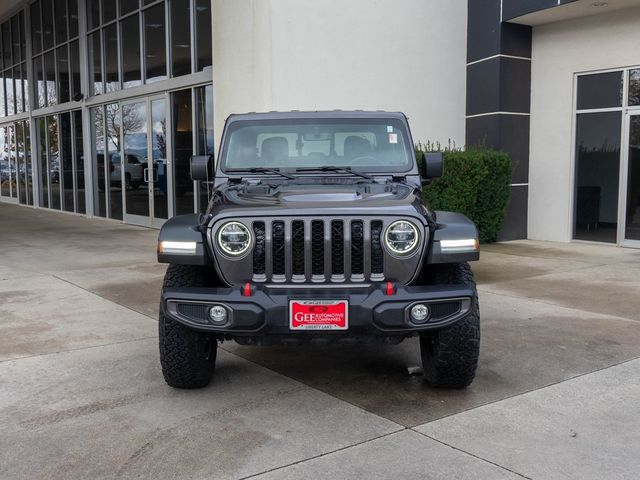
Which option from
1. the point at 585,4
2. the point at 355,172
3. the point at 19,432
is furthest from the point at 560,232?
the point at 19,432

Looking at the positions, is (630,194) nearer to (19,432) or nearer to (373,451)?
(373,451)

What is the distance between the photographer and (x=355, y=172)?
190 inches

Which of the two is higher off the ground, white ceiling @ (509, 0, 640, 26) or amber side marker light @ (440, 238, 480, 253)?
white ceiling @ (509, 0, 640, 26)

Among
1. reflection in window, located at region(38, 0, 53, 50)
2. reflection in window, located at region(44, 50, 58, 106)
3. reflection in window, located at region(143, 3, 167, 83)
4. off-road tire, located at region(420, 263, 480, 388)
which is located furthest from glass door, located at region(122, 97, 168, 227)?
off-road tire, located at region(420, 263, 480, 388)

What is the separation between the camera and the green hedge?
34.8ft

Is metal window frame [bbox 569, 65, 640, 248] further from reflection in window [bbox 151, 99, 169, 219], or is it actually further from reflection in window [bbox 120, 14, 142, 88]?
reflection in window [bbox 120, 14, 142, 88]

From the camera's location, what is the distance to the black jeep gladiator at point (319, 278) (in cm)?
369

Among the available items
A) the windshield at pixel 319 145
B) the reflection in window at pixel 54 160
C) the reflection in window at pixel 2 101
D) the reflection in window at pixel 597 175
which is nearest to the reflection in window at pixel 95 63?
the reflection in window at pixel 54 160

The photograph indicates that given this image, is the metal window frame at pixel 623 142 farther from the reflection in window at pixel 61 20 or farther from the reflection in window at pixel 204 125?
the reflection in window at pixel 61 20

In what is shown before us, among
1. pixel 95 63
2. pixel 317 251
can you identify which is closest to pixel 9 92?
pixel 95 63

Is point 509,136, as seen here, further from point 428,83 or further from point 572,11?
point 572,11

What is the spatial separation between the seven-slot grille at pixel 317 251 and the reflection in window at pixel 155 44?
10571 millimetres

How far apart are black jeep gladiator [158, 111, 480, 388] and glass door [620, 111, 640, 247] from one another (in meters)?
7.83

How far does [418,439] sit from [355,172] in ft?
6.64
